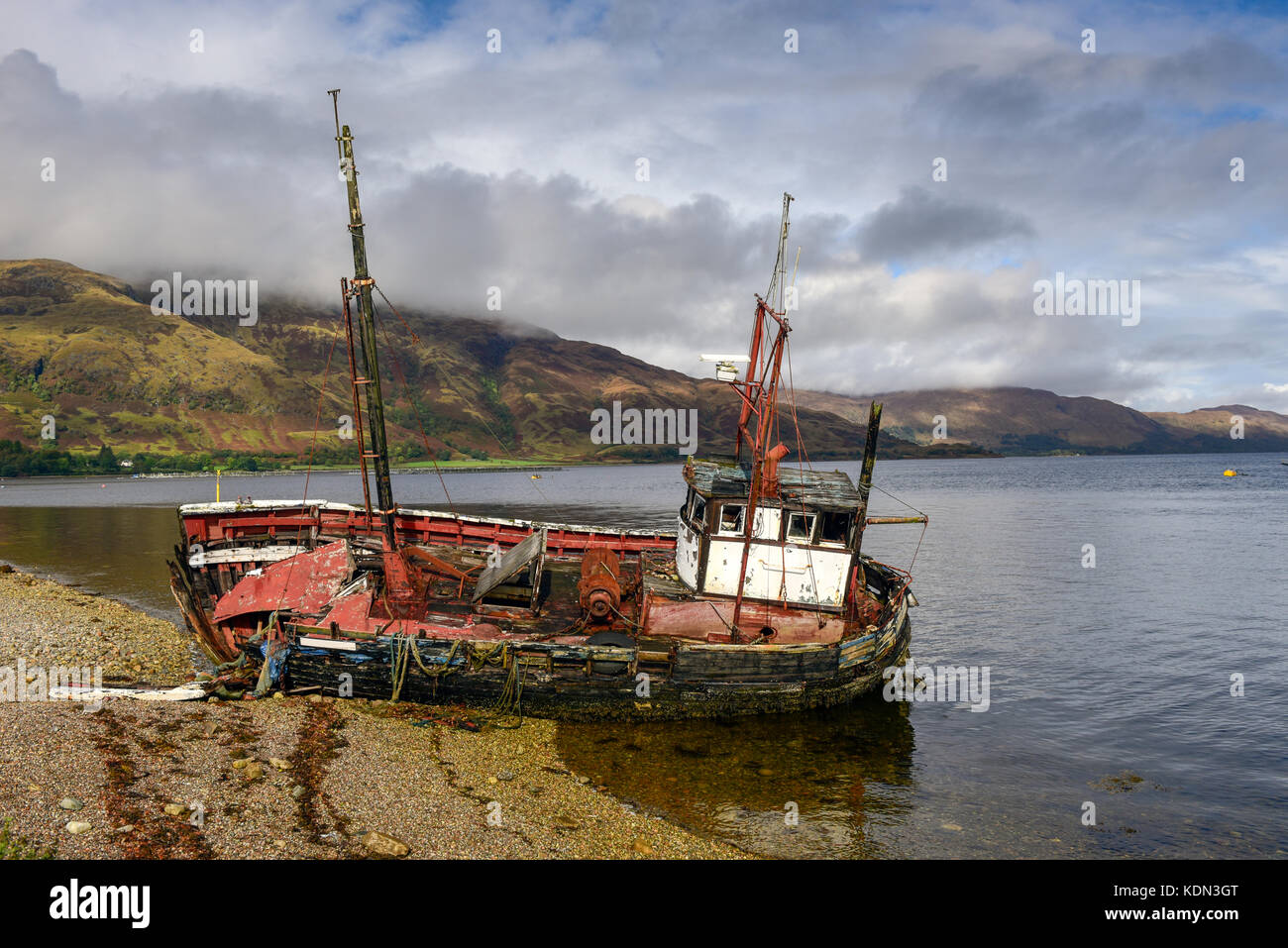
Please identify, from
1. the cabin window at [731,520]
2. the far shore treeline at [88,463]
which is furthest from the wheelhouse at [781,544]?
the far shore treeline at [88,463]

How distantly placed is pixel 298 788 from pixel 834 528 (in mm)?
14459

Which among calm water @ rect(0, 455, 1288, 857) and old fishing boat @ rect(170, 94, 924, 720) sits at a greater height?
old fishing boat @ rect(170, 94, 924, 720)

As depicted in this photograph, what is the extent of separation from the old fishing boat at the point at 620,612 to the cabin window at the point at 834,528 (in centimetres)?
4

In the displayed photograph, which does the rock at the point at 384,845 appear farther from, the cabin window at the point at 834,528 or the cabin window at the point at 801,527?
the cabin window at the point at 834,528

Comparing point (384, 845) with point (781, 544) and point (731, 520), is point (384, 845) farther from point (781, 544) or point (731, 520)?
point (781, 544)

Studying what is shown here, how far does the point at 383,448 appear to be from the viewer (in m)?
23.6

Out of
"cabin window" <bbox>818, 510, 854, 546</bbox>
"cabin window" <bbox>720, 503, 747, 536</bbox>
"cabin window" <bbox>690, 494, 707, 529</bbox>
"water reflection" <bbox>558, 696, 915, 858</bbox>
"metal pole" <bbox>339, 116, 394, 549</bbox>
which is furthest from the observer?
"metal pole" <bbox>339, 116, 394, 549</bbox>

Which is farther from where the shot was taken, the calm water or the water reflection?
the calm water

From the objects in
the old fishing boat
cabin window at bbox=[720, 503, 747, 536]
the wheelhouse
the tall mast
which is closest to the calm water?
the old fishing boat

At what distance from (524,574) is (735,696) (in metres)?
7.71

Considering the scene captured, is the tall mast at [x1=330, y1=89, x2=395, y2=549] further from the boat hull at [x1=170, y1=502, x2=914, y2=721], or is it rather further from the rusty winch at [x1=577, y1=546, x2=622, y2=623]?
the rusty winch at [x1=577, y1=546, x2=622, y2=623]

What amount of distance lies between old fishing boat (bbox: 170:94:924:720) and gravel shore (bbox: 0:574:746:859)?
1307 mm

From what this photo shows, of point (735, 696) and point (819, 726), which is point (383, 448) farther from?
point (819, 726)

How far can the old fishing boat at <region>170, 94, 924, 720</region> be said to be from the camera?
1819 centimetres
